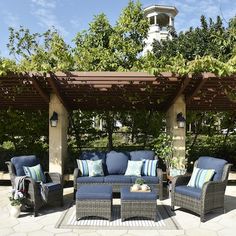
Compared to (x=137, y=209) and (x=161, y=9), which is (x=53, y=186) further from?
(x=161, y=9)

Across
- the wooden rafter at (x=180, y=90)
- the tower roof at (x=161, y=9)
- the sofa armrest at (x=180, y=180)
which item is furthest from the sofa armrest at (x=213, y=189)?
the tower roof at (x=161, y=9)

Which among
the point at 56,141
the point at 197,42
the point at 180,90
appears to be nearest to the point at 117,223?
the point at 56,141

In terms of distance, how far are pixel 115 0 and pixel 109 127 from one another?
456cm

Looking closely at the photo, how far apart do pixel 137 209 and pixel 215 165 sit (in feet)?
6.60

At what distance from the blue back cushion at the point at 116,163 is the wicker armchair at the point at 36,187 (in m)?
1.51

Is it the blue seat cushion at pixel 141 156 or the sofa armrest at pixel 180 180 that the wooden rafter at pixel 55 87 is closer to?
the blue seat cushion at pixel 141 156

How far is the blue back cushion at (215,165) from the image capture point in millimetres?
6672

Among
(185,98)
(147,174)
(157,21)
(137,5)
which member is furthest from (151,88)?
(157,21)

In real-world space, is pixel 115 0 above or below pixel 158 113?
above

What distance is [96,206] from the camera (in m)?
5.99

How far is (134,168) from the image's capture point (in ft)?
26.3

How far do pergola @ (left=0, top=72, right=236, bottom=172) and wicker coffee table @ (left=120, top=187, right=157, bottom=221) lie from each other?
285cm

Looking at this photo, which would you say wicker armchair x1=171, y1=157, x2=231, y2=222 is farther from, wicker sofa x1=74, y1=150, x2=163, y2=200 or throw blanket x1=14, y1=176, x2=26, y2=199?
throw blanket x1=14, y1=176, x2=26, y2=199

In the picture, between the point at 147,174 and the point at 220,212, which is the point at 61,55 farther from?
the point at 220,212
